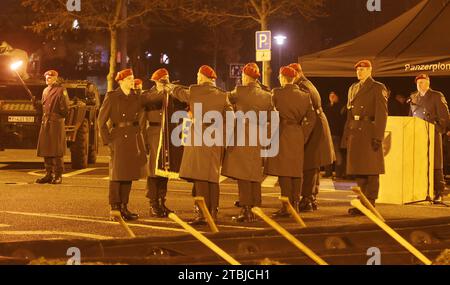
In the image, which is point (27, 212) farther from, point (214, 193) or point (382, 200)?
point (382, 200)

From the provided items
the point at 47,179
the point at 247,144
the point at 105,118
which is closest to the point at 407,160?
the point at 247,144

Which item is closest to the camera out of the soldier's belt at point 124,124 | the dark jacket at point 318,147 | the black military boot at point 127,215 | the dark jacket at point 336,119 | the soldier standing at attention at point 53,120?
the soldier's belt at point 124,124

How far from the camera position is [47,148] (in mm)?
17109

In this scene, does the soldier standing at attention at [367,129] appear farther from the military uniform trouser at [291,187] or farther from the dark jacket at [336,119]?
the dark jacket at [336,119]

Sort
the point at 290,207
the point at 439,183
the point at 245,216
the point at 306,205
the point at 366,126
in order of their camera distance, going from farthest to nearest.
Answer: the point at 439,183, the point at 306,205, the point at 366,126, the point at 245,216, the point at 290,207

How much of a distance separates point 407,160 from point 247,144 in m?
3.44

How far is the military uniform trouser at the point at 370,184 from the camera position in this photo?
43.9 ft

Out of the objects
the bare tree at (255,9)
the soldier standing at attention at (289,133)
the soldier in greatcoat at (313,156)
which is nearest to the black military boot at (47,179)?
the soldier in greatcoat at (313,156)

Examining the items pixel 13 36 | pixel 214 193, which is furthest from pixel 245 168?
pixel 13 36

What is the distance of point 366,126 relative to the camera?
43.8ft

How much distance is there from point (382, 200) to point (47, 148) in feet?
19.1

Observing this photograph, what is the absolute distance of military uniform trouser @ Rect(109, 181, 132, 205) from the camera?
497 inches

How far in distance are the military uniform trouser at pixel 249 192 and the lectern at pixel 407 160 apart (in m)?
2.98

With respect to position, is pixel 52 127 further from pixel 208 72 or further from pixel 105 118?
pixel 208 72
